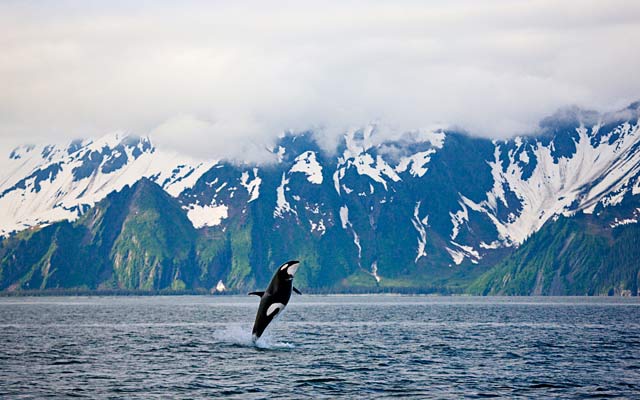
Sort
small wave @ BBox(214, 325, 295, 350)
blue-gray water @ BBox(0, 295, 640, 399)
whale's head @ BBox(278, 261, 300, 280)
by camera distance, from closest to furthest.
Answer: blue-gray water @ BBox(0, 295, 640, 399) → whale's head @ BBox(278, 261, 300, 280) → small wave @ BBox(214, 325, 295, 350)

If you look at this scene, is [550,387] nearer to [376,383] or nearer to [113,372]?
[376,383]

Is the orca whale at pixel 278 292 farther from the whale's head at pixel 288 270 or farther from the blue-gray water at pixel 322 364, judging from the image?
the blue-gray water at pixel 322 364

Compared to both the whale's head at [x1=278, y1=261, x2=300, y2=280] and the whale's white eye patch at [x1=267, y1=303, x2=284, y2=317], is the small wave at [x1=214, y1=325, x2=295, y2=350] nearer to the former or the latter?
the whale's white eye patch at [x1=267, y1=303, x2=284, y2=317]

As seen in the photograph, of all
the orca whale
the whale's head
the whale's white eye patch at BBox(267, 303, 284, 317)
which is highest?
the whale's head

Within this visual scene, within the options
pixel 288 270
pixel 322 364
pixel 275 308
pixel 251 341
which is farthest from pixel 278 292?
pixel 251 341

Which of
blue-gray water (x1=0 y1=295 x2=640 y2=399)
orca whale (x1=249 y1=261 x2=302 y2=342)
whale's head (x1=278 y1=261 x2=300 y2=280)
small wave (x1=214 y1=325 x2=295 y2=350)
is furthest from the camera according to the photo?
small wave (x1=214 y1=325 x2=295 y2=350)

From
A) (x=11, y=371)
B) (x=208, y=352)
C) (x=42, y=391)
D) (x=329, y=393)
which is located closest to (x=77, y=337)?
(x=208, y=352)

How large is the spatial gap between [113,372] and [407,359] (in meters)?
26.9

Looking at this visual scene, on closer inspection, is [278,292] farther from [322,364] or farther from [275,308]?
[322,364]

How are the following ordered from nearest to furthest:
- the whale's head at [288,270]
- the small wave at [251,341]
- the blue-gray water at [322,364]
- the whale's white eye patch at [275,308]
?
the blue-gray water at [322,364]
the whale's head at [288,270]
the whale's white eye patch at [275,308]
the small wave at [251,341]

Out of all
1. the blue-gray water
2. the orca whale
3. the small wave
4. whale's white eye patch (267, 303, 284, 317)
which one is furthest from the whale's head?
the small wave

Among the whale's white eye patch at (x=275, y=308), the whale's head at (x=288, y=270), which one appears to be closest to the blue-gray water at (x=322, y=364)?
the whale's white eye patch at (x=275, y=308)

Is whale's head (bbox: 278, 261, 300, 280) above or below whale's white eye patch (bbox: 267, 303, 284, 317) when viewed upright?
above

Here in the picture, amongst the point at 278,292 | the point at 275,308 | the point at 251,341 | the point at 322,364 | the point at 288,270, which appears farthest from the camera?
the point at 251,341
